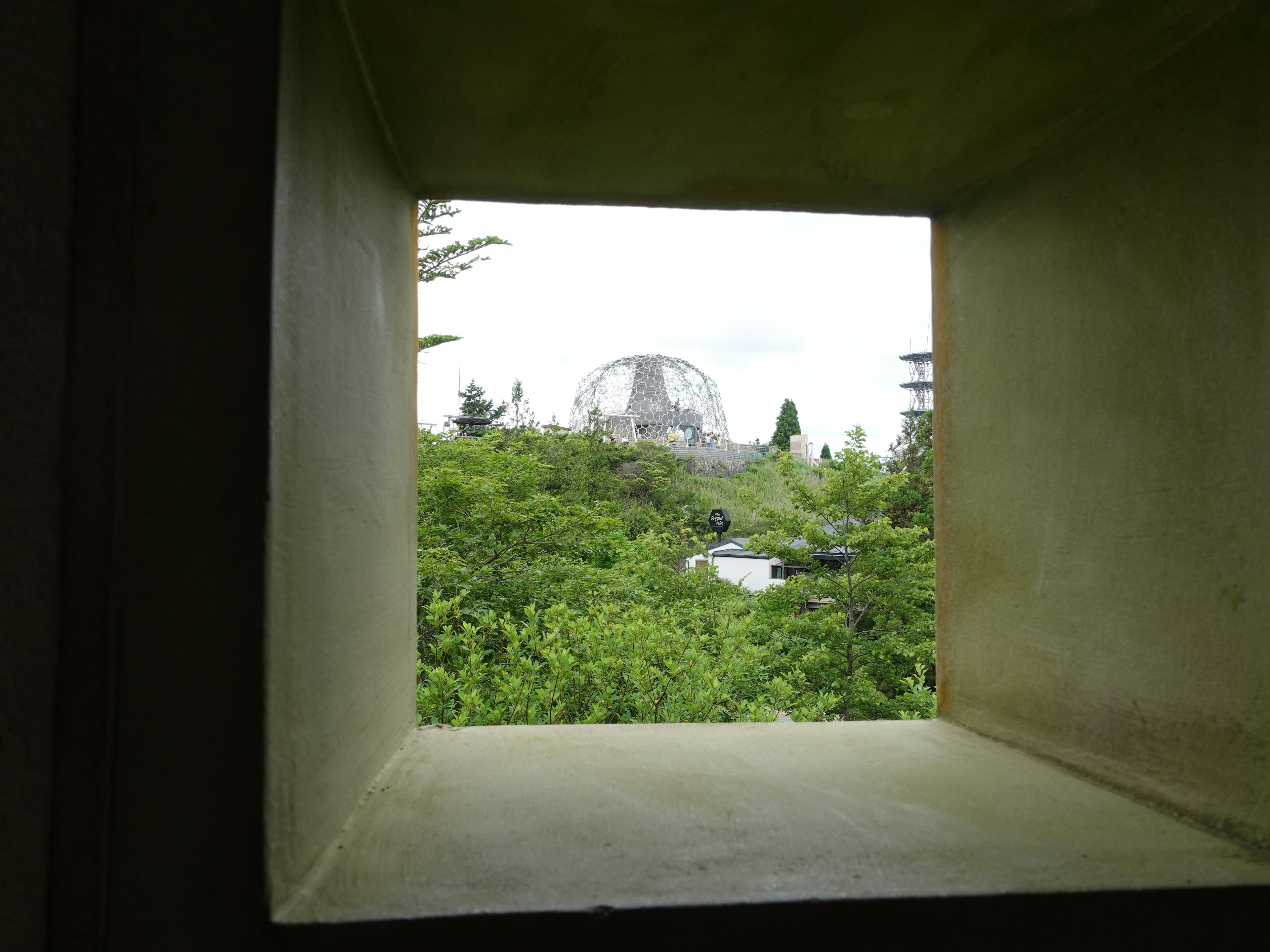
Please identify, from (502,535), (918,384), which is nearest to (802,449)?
(918,384)

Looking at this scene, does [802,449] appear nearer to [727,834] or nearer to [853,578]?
[853,578]

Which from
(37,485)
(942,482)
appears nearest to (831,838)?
(942,482)

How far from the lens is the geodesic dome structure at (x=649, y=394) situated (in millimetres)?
15086

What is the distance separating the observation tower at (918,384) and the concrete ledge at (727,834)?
7.23 metres

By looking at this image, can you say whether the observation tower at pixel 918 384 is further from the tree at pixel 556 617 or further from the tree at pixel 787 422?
the tree at pixel 556 617

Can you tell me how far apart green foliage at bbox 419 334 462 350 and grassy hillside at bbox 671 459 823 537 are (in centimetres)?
318

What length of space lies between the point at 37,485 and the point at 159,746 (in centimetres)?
36

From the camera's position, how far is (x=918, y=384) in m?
11.3

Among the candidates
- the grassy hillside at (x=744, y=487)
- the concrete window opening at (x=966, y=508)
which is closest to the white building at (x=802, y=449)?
the grassy hillside at (x=744, y=487)

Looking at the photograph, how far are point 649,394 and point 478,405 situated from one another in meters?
4.15

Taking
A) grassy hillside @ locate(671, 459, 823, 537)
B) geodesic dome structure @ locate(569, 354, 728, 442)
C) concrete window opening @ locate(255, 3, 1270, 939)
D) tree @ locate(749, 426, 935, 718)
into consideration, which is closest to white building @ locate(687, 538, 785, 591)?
grassy hillside @ locate(671, 459, 823, 537)

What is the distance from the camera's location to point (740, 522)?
26.7ft

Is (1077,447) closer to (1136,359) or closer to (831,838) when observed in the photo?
(1136,359)

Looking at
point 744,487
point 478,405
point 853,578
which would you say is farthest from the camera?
point 478,405
